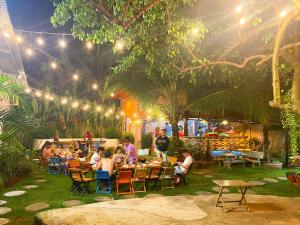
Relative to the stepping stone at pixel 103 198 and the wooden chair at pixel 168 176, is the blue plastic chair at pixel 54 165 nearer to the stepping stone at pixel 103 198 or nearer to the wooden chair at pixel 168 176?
the stepping stone at pixel 103 198

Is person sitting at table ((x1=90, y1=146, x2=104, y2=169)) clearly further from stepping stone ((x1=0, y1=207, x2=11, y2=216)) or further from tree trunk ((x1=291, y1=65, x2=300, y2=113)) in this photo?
tree trunk ((x1=291, y1=65, x2=300, y2=113))

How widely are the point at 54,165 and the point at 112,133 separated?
28.0 ft

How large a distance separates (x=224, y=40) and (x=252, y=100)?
14.7 feet

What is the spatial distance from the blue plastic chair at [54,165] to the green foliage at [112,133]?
842cm

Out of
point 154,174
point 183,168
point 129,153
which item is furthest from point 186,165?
point 129,153

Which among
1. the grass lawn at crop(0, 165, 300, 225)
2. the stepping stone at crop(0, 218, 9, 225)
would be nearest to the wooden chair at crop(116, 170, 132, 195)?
the grass lawn at crop(0, 165, 300, 225)

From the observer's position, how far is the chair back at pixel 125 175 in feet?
27.5

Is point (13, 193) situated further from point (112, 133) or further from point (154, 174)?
point (112, 133)

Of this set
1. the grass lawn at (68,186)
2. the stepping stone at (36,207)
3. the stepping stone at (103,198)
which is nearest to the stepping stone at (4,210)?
the grass lawn at (68,186)

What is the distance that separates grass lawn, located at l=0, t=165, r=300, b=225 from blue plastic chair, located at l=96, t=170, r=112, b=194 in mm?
245

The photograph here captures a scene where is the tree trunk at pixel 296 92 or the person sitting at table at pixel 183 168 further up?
the tree trunk at pixel 296 92

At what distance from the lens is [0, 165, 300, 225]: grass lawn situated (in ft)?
23.8

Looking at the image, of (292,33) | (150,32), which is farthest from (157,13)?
(292,33)

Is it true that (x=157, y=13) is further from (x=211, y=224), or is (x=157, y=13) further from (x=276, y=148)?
(x=276, y=148)
